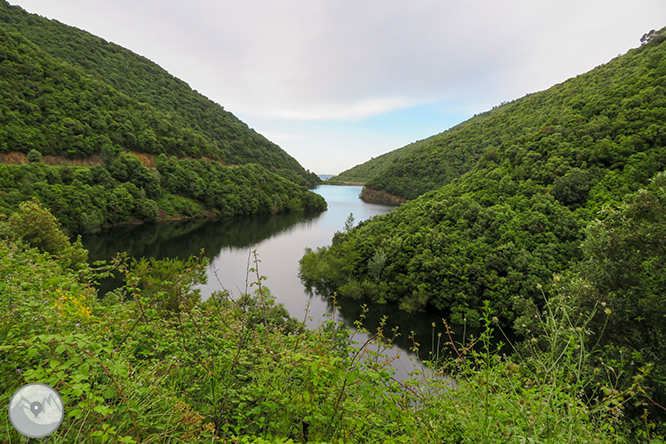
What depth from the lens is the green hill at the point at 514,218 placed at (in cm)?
2177

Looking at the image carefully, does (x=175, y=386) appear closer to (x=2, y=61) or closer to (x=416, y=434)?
(x=416, y=434)

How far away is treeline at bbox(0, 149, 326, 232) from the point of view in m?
33.6

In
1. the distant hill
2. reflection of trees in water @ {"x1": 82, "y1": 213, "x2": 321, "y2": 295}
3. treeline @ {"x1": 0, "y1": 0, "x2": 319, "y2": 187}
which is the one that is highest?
treeline @ {"x1": 0, "y1": 0, "x2": 319, "y2": 187}

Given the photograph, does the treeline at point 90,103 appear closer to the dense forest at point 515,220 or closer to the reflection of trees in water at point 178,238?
the reflection of trees in water at point 178,238

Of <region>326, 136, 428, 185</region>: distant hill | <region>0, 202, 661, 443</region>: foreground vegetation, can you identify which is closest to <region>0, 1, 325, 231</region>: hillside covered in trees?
<region>0, 202, 661, 443</region>: foreground vegetation

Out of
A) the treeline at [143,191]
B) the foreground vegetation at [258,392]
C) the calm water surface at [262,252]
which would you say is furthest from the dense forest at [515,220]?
the treeline at [143,191]

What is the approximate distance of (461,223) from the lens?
27438 mm

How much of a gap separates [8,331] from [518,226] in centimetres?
2915

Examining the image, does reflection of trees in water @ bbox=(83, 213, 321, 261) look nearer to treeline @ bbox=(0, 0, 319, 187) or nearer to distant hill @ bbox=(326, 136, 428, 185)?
treeline @ bbox=(0, 0, 319, 187)

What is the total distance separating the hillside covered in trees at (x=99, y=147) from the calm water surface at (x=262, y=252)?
5179 mm

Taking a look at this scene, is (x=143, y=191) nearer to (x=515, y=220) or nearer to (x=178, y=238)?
(x=178, y=238)

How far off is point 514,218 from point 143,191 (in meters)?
54.7

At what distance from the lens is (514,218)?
24812 millimetres

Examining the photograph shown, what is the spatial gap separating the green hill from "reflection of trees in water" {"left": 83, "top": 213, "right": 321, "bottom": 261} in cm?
1772
